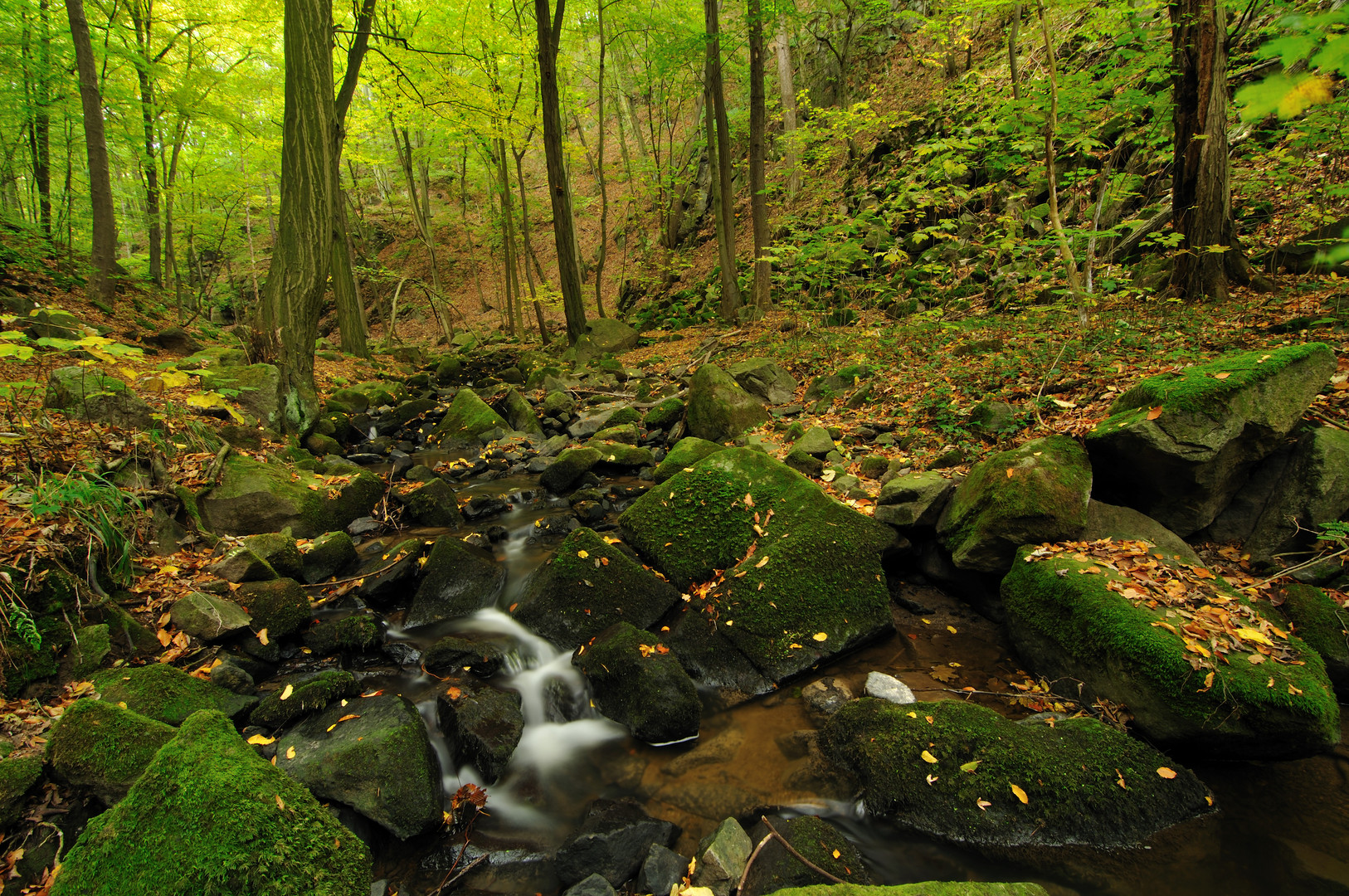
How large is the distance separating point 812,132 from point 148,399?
12.1 meters

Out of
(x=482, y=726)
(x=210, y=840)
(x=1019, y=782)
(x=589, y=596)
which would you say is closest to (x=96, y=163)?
(x=589, y=596)

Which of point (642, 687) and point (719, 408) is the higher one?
point (719, 408)

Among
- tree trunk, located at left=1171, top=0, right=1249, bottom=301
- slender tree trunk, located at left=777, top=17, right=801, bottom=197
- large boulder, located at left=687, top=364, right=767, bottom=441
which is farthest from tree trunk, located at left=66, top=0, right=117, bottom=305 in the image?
tree trunk, located at left=1171, top=0, right=1249, bottom=301

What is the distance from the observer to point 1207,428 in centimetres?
396

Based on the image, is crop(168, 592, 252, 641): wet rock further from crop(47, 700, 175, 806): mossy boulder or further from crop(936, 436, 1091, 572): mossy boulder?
crop(936, 436, 1091, 572): mossy boulder

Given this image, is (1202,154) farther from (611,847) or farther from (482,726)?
(482,726)

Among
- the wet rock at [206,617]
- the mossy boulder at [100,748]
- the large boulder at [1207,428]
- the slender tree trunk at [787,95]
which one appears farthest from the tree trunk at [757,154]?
the mossy boulder at [100,748]

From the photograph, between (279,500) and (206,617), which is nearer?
(206,617)

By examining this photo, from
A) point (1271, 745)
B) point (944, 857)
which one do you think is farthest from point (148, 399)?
point (1271, 745)

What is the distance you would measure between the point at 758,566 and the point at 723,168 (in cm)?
1187

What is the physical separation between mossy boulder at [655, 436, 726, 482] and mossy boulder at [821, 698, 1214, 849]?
3.68 m

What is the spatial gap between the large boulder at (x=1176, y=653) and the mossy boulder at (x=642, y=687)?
2443 mm

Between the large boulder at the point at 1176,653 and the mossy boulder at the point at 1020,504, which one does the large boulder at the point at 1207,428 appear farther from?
the large boulder at the point at 1176,653

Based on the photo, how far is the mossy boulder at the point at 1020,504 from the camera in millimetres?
4145
